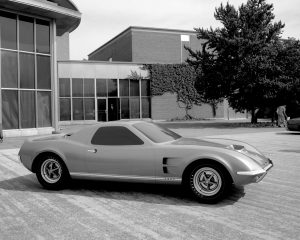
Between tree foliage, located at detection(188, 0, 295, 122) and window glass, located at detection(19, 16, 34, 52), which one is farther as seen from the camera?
tree foliage, located at detection(188, 0, 295, 122)

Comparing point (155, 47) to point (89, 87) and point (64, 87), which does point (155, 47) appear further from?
point (64, 87)

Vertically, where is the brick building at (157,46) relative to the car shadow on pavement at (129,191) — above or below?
above

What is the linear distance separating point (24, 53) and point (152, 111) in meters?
17.6

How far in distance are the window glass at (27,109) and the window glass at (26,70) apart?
46 cm

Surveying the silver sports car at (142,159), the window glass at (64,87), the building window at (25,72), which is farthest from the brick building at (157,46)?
the silver sports car at (142,159)

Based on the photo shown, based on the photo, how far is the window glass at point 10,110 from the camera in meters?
18.2

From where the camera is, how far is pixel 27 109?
1936cm

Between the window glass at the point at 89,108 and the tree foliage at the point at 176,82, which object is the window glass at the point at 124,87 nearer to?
the tree foliage at the point at 176,82

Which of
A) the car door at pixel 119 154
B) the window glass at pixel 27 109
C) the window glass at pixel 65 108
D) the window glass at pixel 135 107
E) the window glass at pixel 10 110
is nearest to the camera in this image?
the car door at pixel 119 154

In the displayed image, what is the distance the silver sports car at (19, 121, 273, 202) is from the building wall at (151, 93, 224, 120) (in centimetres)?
2864

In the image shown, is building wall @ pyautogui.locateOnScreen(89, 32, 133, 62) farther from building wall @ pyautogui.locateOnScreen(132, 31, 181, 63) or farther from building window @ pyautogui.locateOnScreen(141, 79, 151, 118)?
building window @ pyautogui.locateOnScreen(141, 79, 151, 118)

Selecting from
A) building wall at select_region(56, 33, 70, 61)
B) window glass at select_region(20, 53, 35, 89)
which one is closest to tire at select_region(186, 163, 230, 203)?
window glass at select_region(20, 53, 35, 89)

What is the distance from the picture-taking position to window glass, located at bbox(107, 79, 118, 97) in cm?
3347

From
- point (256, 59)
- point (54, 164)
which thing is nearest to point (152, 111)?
point (256, 59)
